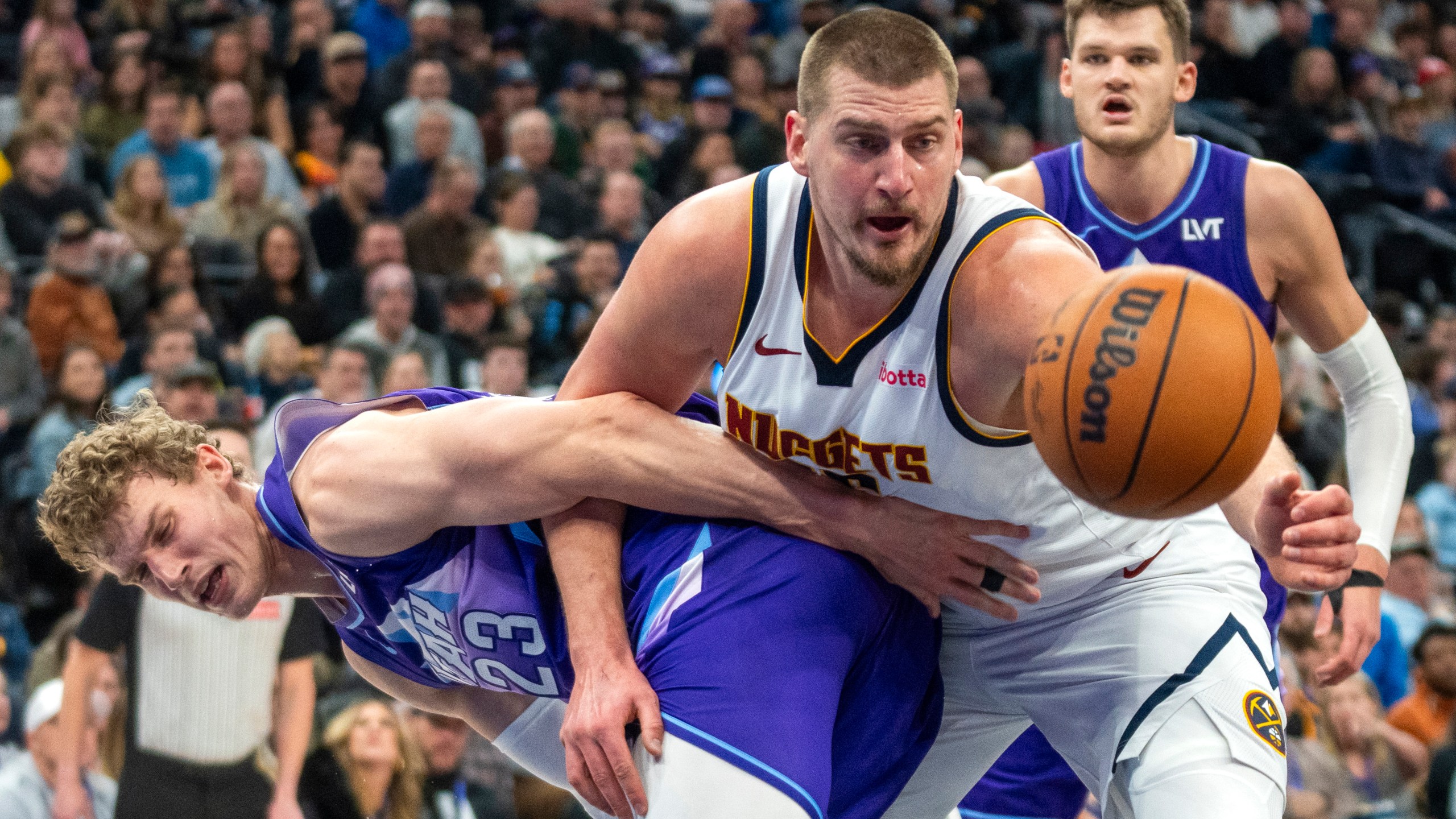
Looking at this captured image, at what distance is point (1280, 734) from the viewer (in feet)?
9.97

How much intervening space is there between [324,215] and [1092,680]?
6.73 meters

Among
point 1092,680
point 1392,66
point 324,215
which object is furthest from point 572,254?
point 1392,66

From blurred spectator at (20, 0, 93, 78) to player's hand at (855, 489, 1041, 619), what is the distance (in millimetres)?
8115

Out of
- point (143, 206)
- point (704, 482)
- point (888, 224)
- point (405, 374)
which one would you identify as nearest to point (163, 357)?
point (405, 374)

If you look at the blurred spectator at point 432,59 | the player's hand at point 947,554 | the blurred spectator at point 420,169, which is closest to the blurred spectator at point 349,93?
the blurred spectator at point 432,59

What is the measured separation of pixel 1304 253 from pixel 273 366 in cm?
532

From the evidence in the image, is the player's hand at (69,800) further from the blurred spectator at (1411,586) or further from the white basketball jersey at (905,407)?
the blurred spectator at (1411,586)

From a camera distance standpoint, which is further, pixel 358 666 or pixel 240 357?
pixel 240 357

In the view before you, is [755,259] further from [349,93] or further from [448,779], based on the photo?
[349,93]

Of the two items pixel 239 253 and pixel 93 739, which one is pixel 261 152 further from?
pixel 93 739

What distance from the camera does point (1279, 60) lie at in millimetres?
13273

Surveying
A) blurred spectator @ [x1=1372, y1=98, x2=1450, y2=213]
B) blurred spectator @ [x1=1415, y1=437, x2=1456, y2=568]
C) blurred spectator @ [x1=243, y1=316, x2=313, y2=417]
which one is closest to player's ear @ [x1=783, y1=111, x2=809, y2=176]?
blurred spectator @ [x1=243, y1=316, x2=313, y2=417]

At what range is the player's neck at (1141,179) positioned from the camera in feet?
12.7

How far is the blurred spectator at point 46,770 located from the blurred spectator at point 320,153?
4.41 m
